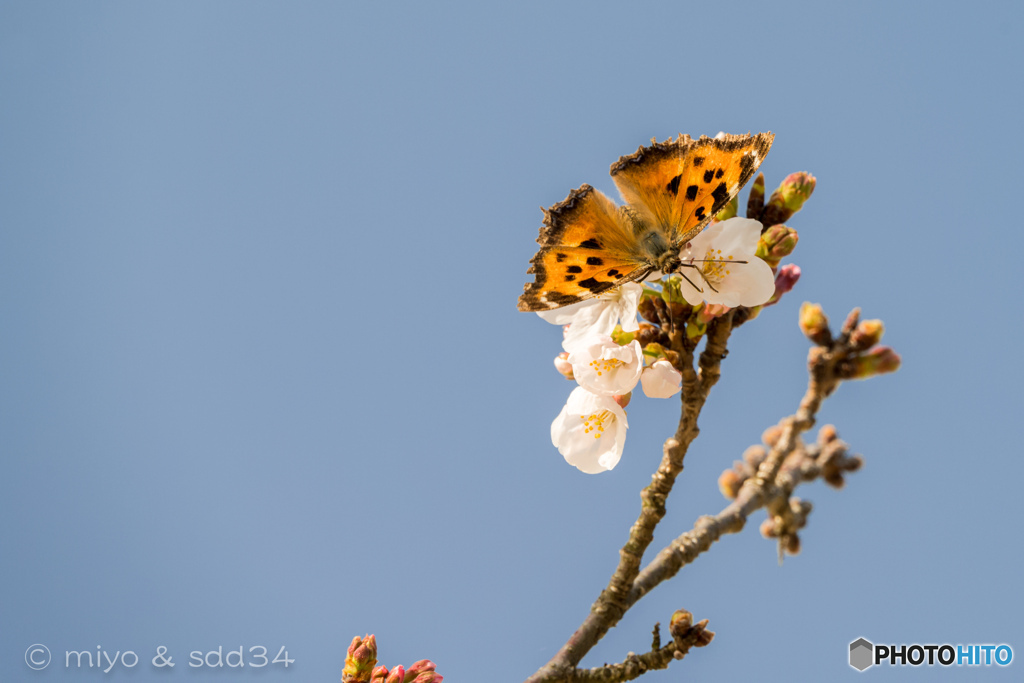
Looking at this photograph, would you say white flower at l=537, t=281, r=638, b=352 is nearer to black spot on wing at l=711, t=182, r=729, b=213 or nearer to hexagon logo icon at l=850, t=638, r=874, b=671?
black spot on wing at l=711, t=182, r=729, b=213

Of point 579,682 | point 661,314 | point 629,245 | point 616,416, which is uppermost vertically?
point 629,245

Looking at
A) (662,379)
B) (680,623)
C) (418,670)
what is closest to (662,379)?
(662,379)

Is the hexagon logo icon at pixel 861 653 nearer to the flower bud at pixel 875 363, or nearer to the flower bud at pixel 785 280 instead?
the flower bud at pixel 785 280

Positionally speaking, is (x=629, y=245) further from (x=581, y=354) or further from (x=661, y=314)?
(x=581, y=354)

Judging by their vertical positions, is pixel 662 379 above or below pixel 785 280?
below

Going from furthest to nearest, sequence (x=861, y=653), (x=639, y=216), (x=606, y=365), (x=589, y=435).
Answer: (x=861, y=653) → (x=589, y=435) → (x=639, y=216) → (x=606, y=365)

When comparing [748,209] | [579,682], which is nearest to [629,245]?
[748,209]

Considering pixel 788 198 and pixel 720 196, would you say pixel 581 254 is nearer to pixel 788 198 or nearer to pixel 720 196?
pixel 720 196
